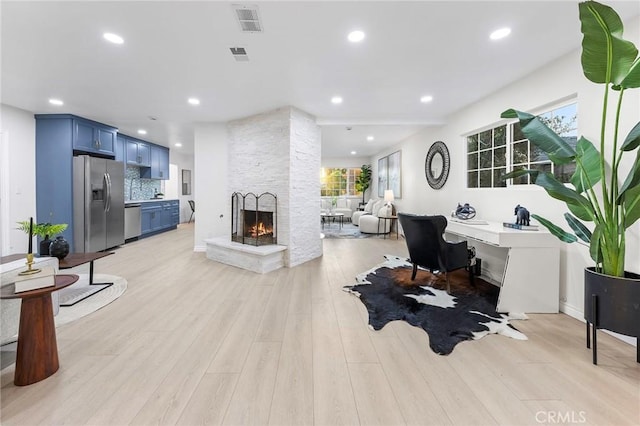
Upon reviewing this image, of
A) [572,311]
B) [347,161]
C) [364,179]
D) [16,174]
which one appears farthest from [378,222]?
[16,174]

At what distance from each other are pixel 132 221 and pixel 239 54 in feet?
18.4

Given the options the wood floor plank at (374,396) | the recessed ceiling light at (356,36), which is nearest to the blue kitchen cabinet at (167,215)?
the recessed ceiling light at (356,36)

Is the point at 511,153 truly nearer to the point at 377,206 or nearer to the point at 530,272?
the point at 530,272

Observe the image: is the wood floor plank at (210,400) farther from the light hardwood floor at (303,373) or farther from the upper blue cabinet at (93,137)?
the upper blue cabinet at (93,137)

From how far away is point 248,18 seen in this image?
2.29 m

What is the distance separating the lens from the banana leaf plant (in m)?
1.76

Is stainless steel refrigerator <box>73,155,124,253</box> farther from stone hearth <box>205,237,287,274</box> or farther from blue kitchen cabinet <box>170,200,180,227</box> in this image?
blue kitchen cabinet <box>170,200,180,227</box>

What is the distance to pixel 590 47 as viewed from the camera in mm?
1849

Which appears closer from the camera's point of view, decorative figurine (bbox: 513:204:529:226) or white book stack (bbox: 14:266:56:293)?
white book stack (bbox: 14:266:56:293)

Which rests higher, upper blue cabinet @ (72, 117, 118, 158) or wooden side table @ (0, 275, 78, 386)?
upper blue cabinet @ (72, 117, 118, 158)

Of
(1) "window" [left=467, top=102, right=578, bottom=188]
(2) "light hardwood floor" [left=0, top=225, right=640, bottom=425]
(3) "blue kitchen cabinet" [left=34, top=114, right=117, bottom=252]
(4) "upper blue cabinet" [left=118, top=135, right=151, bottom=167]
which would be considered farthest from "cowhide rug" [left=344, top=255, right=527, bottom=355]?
(4) "upper blue cabinet" [left=118, top=135, right=151, bottom=167]

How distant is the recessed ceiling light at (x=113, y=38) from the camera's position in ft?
8.30

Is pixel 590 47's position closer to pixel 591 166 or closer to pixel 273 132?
pixel 591 166

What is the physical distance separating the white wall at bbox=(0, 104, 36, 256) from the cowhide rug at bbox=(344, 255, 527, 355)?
563cm
